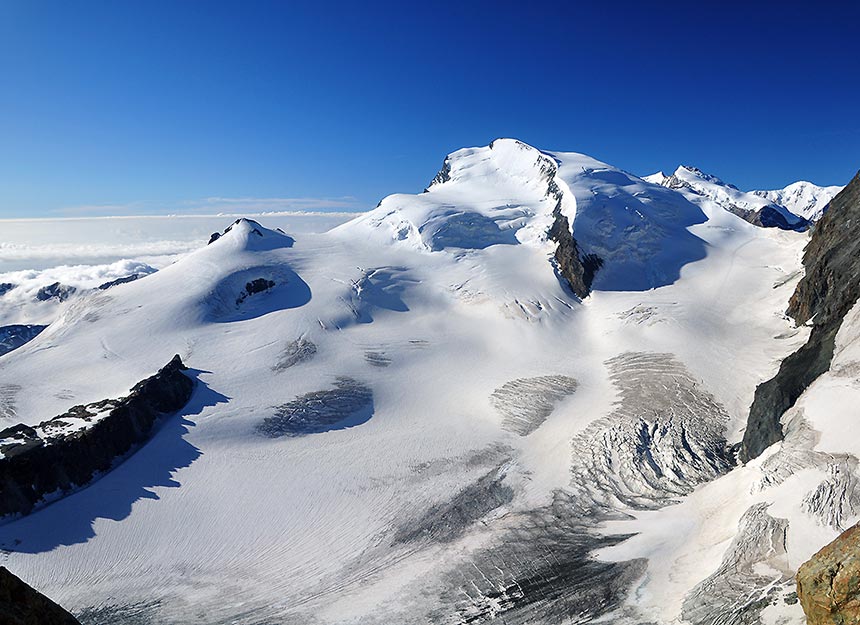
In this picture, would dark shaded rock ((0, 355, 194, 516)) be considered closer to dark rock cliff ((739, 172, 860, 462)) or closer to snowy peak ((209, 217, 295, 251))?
snowy peak ((209, 217, 295, 251))

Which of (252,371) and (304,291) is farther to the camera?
(304,291)

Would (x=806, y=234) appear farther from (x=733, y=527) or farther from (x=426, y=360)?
(x=733, y=527)

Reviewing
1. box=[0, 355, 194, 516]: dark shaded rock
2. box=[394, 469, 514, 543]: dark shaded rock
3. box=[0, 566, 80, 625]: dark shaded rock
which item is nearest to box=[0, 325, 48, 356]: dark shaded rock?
box=[0, 355, 194, 516]: dark shaded rock

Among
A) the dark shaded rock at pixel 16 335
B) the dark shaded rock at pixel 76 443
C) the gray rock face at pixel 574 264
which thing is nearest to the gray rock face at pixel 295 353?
the dark shaded rock at pixel 76 443

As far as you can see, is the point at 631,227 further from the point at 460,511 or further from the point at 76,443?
the point at 76,443

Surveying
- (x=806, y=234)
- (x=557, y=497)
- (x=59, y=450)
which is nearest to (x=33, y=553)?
(x=59, y=450)

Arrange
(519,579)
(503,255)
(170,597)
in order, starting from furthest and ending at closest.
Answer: (503,255) < (170,597) < (519,579)

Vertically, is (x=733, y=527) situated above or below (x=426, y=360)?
below
